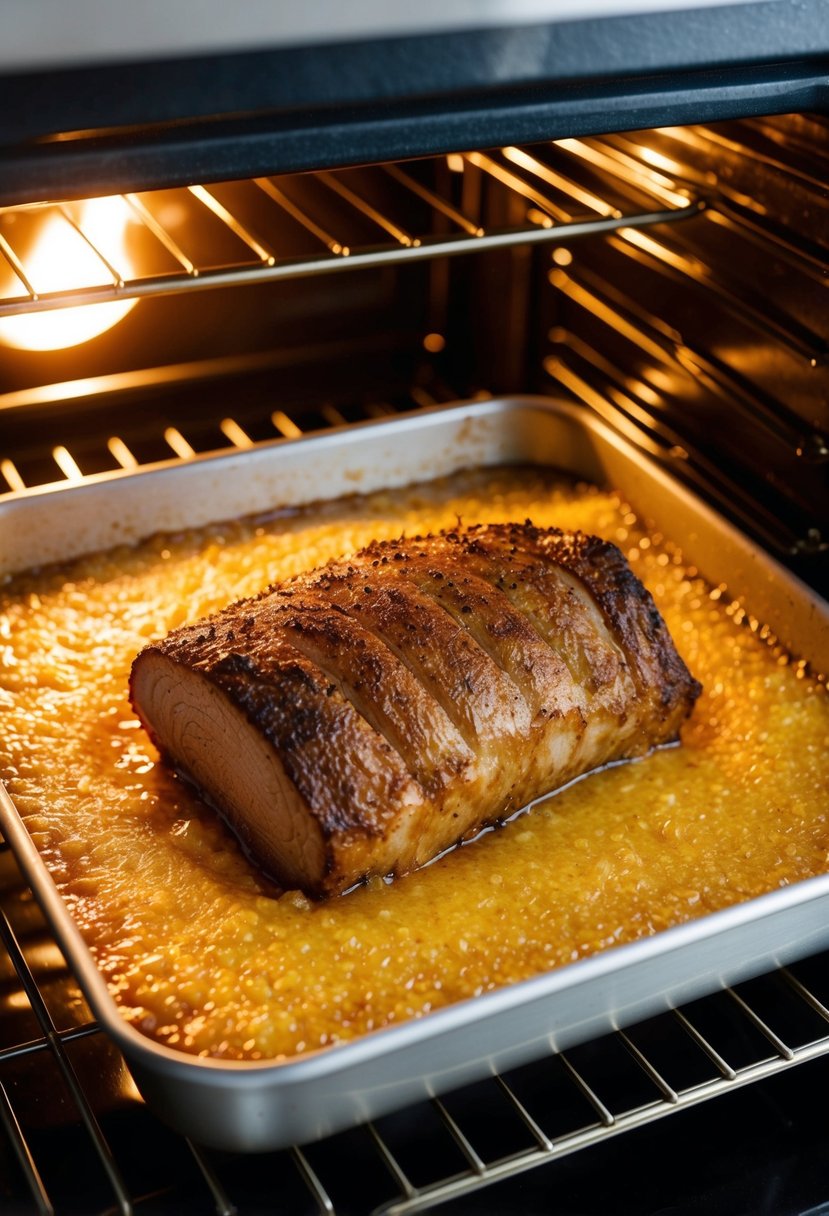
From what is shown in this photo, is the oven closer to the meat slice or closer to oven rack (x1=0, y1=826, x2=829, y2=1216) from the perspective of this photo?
oven rack (x1=0, y1=826, x2=829, y2=1216)

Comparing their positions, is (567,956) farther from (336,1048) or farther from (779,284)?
(779,284)

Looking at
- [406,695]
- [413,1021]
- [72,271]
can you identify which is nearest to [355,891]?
[406,695]

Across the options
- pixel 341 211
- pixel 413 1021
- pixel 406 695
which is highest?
pixel 341 211

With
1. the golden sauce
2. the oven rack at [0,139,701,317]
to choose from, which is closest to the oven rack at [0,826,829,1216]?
the golden sauce

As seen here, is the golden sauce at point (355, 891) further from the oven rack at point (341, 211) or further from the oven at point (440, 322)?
the oven rack at point (341, 211)

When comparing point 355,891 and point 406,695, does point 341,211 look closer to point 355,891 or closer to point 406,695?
point 406,695

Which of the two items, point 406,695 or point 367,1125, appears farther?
point 406,695
